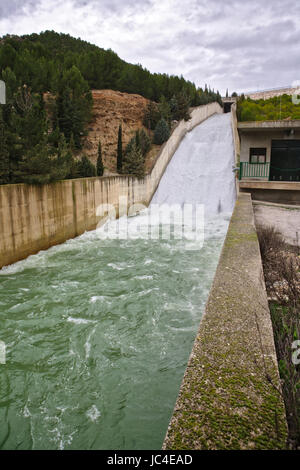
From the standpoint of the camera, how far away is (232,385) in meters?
2.10

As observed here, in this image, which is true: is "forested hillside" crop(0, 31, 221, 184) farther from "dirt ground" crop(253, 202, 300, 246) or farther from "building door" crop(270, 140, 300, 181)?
"building door" crop(270, 140, 300, 181)

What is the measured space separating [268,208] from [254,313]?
9.33 m

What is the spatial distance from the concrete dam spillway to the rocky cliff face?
27.1 ft

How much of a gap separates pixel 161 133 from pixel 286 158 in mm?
7017

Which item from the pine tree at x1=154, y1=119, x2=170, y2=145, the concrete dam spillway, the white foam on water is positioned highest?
the pine tree at x1=154, y1=119, x2=170, y2=145

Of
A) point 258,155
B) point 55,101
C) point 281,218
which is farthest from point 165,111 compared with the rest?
point 281,218

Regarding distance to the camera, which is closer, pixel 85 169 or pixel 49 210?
pixel 49 210

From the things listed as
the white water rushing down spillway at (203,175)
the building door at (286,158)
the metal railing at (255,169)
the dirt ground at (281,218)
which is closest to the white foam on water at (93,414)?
the dirt ground at (281,218)

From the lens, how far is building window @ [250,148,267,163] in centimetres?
1620

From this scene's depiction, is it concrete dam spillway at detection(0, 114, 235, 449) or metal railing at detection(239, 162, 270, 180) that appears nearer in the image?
concrete dam spillway at detection(0, 114, 235, 449)

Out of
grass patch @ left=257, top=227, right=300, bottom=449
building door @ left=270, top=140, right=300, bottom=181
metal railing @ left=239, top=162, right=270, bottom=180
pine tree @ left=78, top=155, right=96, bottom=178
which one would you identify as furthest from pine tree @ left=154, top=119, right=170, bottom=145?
grass patch @ left=257, top=227, right=300, bottom=449

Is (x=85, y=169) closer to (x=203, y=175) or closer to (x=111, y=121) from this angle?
(x=203, y=175)
